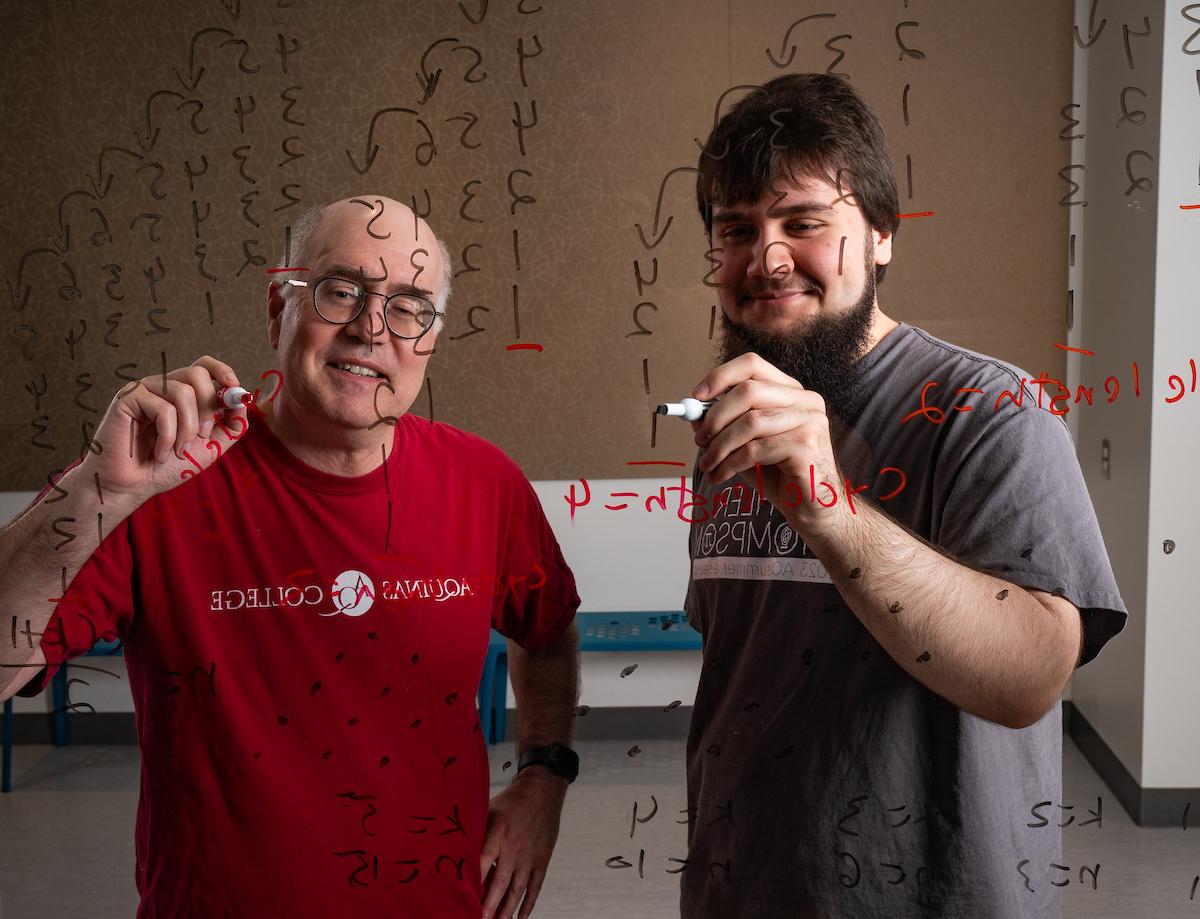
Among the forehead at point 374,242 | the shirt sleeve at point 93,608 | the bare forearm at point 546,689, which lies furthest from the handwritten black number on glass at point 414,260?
the bare forearm at point 546,689

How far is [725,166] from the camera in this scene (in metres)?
1.02

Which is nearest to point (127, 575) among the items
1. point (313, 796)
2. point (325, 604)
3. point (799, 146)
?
point (325, 604)

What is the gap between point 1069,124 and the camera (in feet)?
3.71

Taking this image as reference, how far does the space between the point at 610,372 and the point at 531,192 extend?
245mm

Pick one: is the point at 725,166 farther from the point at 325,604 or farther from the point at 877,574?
the point at 325,604

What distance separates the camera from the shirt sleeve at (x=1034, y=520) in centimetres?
93

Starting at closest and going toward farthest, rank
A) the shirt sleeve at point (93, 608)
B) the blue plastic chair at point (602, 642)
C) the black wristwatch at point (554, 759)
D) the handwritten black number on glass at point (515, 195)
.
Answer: the shirt sleeve at point (93, 608), the handwritten black number on glass at point (515, 195), the black wristwatch at point (554, 759), the blue plastic chair at point (602, 642)

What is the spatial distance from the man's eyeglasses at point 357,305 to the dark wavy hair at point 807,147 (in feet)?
1.11

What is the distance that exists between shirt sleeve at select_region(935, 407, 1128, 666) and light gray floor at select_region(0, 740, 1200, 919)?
28 cm

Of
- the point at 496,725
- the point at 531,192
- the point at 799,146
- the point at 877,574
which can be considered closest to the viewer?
the point at 877,574

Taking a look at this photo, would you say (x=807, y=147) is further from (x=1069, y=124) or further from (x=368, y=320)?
(x=368, y=320)

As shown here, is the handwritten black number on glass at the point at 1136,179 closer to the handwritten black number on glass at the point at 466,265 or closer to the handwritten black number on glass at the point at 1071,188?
the handwritten black number on glass at the point at 1071,188

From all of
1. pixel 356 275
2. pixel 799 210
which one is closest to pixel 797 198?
pixel 799 210

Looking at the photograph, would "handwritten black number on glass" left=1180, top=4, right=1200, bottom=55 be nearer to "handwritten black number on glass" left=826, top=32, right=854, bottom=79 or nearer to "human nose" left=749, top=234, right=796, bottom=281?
"handwritten black number on glass" left=826, top=32, right=854, bottom=79
